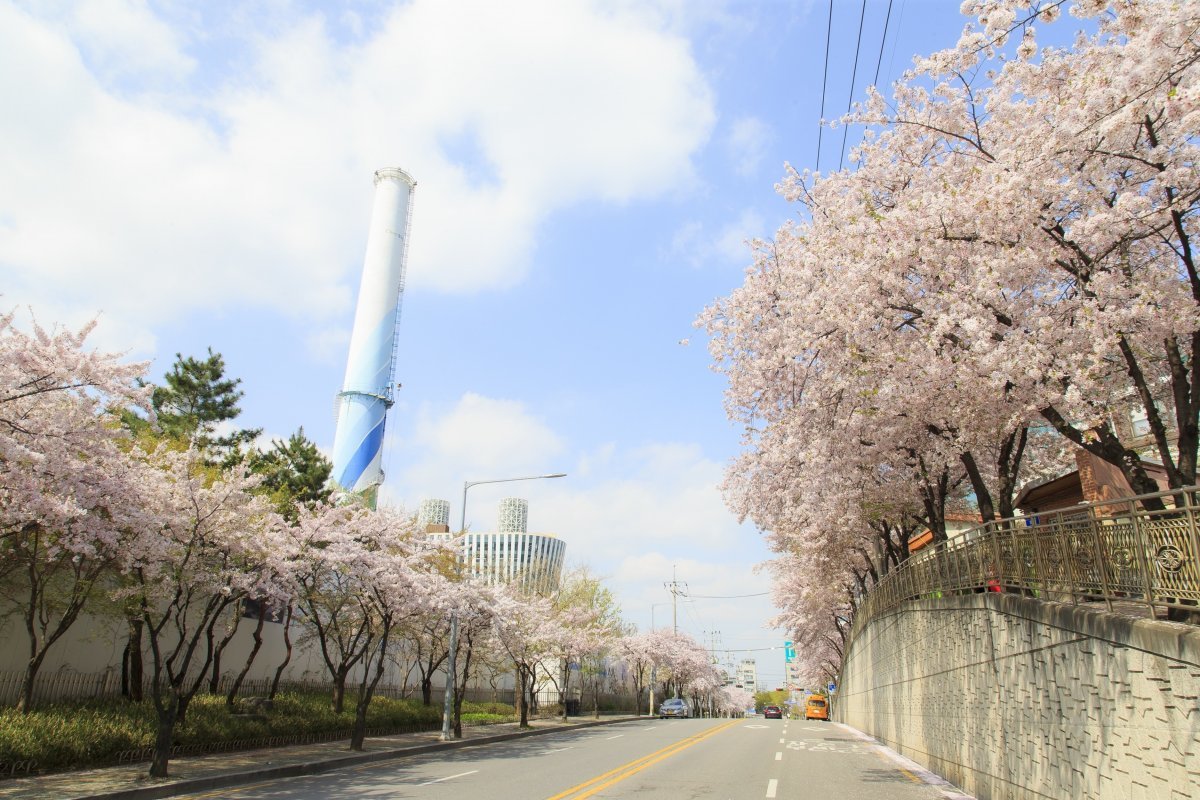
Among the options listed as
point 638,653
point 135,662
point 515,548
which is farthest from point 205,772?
point 515,548

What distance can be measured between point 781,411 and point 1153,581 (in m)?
9.73

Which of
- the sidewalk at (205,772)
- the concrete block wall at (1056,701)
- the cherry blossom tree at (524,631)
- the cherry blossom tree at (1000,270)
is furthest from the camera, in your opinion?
the cherry blossom tree at (524,631)

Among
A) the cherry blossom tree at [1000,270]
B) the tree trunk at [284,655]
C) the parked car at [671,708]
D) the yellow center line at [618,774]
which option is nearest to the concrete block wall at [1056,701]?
the cherry blossom tree at [1000,270]

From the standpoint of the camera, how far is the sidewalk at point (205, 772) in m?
11.0

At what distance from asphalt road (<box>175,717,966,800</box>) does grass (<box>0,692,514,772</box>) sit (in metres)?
3.49

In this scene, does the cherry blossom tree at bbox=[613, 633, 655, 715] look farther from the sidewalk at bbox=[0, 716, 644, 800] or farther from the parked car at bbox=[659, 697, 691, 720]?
the sidewalk at bbox=[0, 716, 644, 800]

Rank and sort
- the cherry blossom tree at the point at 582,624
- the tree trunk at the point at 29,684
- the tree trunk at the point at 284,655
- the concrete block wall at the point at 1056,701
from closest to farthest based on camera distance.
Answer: the concrete block wall at the point at 1056,701, the tree trunk at the point at 29,684, the tree trunk at the point at 284,655, the cherry blossom tree at the point at 582,624

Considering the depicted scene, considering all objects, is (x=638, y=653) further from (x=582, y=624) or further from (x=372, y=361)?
(x=372, y=361)

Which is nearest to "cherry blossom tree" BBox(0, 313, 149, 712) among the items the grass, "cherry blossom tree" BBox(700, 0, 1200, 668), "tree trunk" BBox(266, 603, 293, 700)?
the grass

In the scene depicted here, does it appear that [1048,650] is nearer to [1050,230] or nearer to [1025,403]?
[1025,403]

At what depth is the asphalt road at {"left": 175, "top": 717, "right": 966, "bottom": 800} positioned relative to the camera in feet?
39.3

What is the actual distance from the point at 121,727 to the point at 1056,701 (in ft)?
54.2

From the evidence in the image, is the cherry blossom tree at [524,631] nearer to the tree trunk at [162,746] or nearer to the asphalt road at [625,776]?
the asphalt road at [625,776]

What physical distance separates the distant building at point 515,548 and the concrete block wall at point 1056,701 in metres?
30.0
